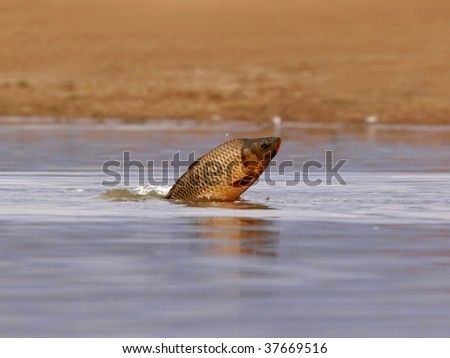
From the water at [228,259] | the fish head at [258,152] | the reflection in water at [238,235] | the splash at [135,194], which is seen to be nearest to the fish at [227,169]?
the fish head at [258,152]

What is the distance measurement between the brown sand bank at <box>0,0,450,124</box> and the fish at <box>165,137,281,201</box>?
2187 centimetres

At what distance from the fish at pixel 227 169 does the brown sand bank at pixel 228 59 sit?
21.9m

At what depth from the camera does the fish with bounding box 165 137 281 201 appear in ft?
46.5

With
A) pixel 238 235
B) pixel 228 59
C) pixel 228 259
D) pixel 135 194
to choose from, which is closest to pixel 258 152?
pixel 135 194

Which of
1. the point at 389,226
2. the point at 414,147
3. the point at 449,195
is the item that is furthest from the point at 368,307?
the point at 414,147

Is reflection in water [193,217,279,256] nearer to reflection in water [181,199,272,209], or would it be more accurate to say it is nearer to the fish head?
reflection in water [181,199,272,209]

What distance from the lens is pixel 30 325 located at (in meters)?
7.52

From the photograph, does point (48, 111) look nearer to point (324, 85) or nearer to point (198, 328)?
point (324, 85)

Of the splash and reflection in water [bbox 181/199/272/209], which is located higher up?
the splash

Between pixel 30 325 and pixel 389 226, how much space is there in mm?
5144

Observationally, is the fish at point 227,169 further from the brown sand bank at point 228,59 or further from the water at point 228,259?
the brown sand bank at point 228,59

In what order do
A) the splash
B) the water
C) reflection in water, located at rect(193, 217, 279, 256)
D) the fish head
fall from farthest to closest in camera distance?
1. the splash
2. the fish head
3. reflection in water, located at rect(193, 217, 279, 256)
4. the water

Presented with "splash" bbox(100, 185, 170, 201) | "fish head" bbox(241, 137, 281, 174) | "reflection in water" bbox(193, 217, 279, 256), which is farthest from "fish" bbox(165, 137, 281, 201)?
"reflection in water" bbox(193, 217, 279, 256)

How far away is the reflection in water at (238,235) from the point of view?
412 inches
